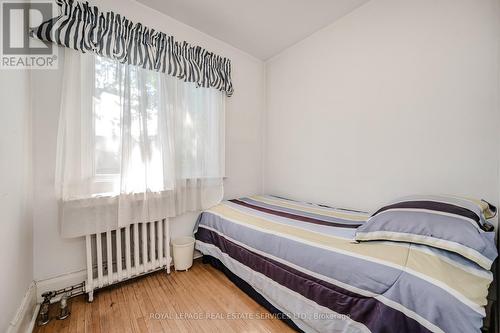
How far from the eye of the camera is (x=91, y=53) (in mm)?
1514

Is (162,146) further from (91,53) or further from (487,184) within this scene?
(487,184)

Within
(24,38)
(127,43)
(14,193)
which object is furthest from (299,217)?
(24,38)

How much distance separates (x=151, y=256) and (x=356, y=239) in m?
A: 1.72

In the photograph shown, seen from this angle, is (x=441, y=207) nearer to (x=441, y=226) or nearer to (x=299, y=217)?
(x=441, y=226)

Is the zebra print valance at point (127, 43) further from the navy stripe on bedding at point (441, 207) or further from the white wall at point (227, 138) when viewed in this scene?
the navy stripe on bedding at point (441, 207)

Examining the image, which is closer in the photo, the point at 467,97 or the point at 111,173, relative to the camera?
the point at 467,97

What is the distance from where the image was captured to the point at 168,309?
57.6 inches

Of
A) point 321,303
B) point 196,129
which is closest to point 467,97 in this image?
point 321,303

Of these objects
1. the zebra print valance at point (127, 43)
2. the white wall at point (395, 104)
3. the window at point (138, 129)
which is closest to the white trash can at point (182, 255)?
the window at point (138, 129)

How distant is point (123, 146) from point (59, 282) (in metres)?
1.14

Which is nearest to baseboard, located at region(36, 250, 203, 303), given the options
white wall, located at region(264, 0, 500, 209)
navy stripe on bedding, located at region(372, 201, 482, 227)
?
white wall, located at region(264, 0, 500, 209)

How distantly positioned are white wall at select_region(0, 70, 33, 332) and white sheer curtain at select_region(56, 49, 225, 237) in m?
0.18

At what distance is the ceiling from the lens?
1842mm

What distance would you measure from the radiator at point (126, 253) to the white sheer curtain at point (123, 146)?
120 millimetres
